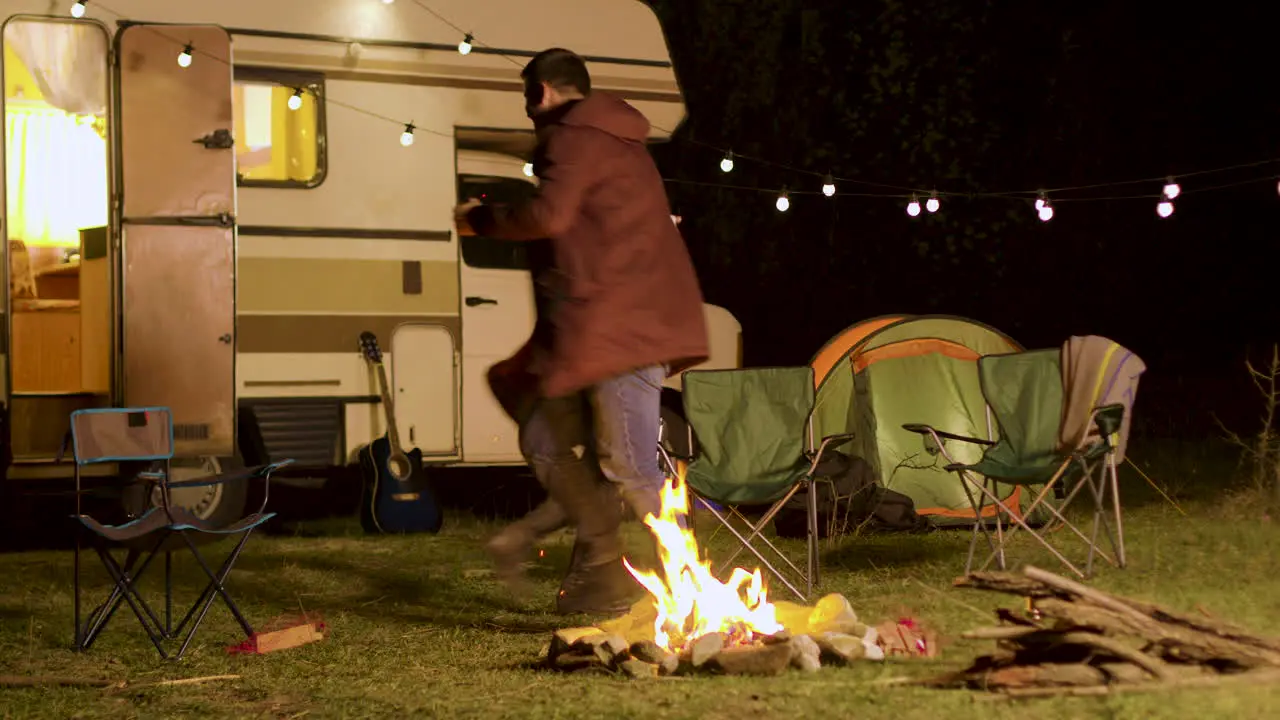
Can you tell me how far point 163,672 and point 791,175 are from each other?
9.32 metres

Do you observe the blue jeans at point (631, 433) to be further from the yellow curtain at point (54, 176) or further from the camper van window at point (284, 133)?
the yellow curtain at point (54, 176)

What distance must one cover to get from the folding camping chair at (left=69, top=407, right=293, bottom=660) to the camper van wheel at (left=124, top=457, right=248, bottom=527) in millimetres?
1669

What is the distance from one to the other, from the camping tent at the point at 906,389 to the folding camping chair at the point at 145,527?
124 inches

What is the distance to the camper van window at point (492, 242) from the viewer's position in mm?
7016

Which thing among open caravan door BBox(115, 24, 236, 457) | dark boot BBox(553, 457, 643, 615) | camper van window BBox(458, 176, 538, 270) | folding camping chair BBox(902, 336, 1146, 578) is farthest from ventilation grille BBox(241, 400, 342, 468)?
folding camping chair BBox(902, 336, 1146, 578)

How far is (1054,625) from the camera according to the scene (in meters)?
3.31

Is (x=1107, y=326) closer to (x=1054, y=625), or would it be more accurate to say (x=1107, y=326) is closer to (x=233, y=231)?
(x=233, y=231)

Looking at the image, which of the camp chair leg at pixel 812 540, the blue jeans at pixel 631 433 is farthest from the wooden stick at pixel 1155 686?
the camp chair leg at pixel 812 540

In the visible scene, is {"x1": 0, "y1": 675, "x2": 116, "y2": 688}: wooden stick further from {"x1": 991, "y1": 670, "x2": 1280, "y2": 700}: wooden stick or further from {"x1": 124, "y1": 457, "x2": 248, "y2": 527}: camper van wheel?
{"x1": 124, "y1": 457, "x2": 248, "y2": 527}: camper van wheel

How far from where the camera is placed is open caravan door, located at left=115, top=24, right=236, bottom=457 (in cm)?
628

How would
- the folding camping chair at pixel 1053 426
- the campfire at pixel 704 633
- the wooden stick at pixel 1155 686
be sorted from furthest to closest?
the folding camping chair at pixel 1053 426 < the campfire at pixel 704 633 < the wooden stick at pixel 1155 686

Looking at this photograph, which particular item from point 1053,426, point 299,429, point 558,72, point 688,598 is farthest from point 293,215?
point 688,598

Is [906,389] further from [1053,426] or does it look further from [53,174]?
[53,174]

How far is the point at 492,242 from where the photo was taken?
7.14 metres
